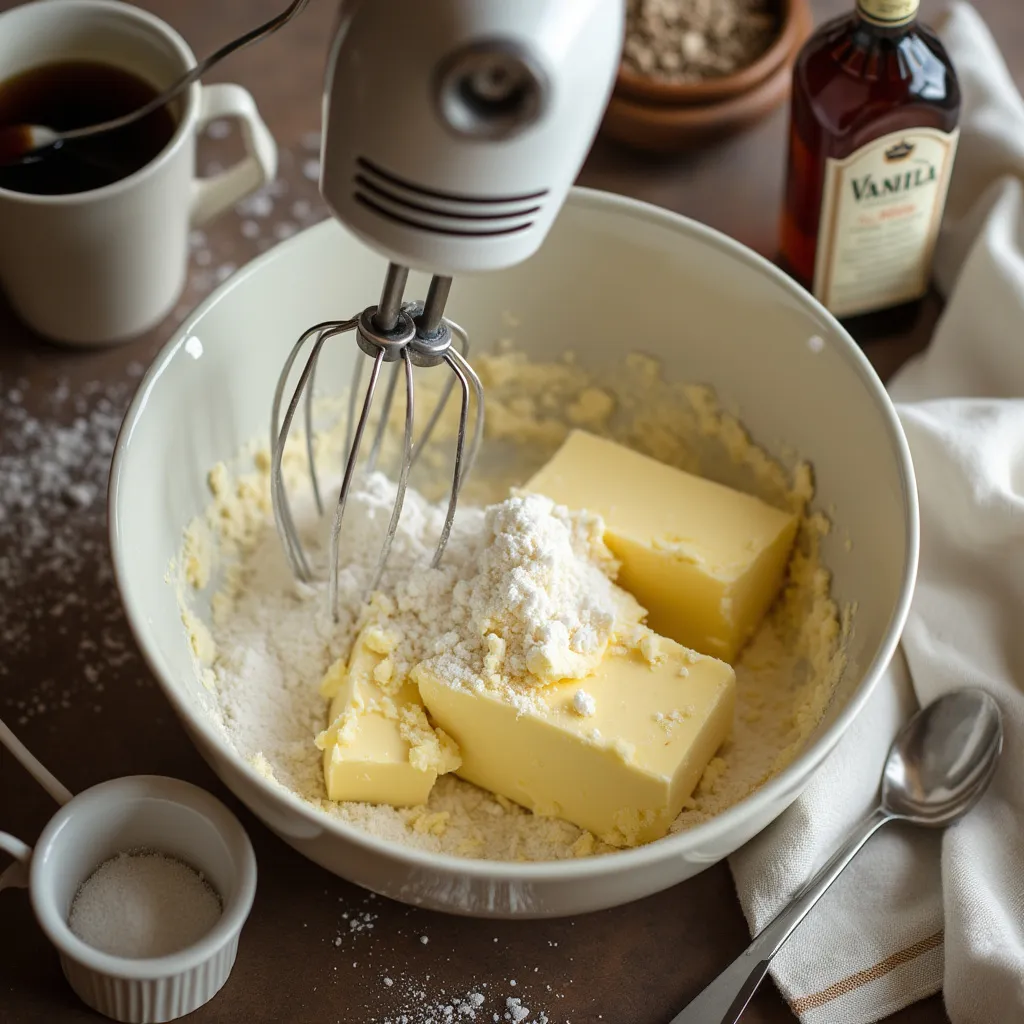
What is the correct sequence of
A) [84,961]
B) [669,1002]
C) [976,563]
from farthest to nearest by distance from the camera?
[976,563] < [669,1002] < [84,961]

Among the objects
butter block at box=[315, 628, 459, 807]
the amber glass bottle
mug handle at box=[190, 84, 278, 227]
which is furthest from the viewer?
mug handle at box=[190, 84, 278, 227]

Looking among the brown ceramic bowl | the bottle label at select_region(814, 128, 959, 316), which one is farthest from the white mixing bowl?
the brown ceramic bowl

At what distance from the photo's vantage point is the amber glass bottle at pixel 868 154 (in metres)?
0.96

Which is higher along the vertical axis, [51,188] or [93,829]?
[51,188]

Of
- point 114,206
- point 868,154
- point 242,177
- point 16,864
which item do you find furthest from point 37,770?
point 868,154

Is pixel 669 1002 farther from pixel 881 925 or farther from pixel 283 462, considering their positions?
pixel 283 462

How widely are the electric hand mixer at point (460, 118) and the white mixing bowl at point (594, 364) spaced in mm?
302

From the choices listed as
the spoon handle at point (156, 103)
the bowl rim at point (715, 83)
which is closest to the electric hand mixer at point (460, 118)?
the spoon handle at point (156, 103)

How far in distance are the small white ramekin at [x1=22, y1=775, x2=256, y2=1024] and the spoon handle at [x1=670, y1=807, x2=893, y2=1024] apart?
0.29 m

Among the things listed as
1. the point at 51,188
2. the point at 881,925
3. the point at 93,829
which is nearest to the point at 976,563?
the point at 881,925

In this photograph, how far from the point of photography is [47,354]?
3.66 ft

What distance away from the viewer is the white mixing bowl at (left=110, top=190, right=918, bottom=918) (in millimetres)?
716

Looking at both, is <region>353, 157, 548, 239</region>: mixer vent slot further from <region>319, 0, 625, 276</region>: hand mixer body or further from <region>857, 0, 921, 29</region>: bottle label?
<region>857, 0, 921, 29</region>: bottle label

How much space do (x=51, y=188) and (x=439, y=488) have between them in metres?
0.40
